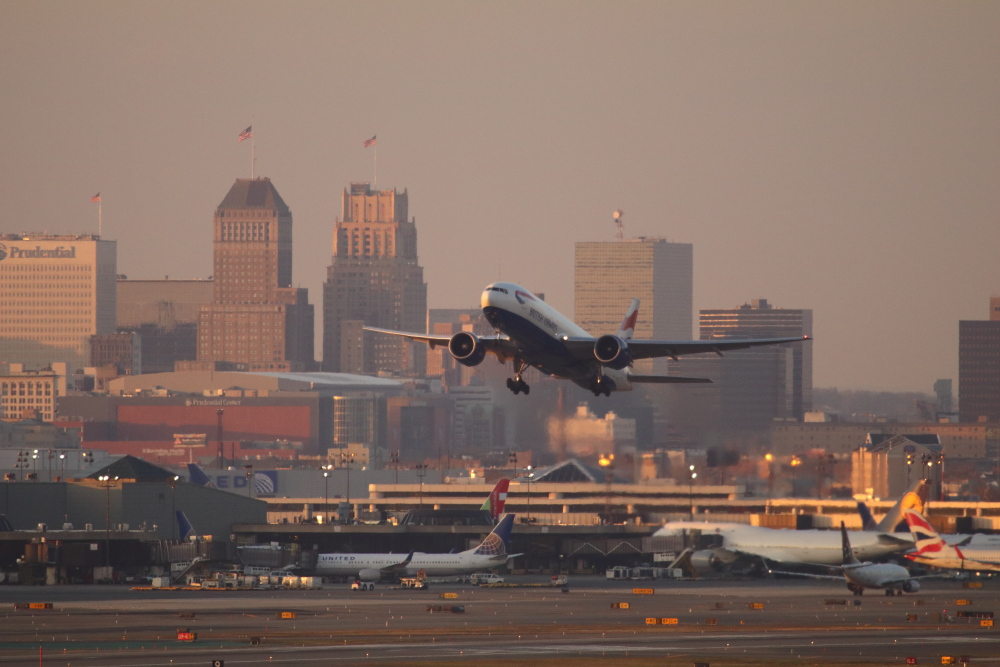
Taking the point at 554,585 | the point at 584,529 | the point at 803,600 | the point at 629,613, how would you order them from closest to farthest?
the point at 629,613 → the point at 803,600 → the point at 554,585 → the point at 584,529

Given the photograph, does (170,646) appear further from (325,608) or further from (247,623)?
(325,608)

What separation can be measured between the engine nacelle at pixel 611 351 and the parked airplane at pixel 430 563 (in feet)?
160

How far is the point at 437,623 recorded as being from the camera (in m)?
104

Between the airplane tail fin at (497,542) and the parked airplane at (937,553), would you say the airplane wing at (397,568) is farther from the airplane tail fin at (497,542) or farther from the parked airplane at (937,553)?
the parked airplane at (937,553)

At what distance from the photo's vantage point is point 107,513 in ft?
499

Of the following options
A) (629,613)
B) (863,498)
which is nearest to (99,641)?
(629,613)

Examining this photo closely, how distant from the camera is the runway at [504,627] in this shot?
8644 centimetres

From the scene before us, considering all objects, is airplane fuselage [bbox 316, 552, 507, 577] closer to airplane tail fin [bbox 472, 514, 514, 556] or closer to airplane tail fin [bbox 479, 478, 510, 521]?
airplane tail fin [bbox 472, 514, 514, 556]

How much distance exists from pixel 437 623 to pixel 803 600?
28668mm

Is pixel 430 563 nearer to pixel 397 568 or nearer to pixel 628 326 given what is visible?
pixel 397 568

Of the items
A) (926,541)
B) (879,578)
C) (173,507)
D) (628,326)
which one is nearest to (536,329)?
(628,326)

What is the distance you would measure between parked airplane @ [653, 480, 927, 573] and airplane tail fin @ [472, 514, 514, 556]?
14.4 m

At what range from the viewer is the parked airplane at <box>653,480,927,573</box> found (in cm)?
14112

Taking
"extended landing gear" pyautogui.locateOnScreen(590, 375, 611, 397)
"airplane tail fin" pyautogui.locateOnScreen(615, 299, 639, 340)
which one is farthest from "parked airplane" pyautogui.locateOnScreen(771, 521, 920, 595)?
"extended landing gear" pyautogui.locateOnScreen(590, 375, 611, 397)
